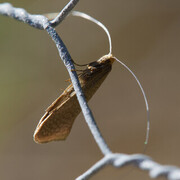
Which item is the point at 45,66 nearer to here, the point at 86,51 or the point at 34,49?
the point at 34,49

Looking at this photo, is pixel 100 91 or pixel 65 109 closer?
pixel 65 109

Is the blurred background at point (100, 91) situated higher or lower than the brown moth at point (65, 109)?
higher

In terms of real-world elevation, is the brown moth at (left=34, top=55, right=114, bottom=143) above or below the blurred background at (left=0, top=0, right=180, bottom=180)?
below

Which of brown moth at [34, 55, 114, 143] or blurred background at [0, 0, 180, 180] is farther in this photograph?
blurred background at [0, 0, 180, 180]

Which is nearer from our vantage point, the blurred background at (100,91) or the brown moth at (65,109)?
the brown moth at (65,109)

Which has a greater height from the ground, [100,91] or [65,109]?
[100,91]
